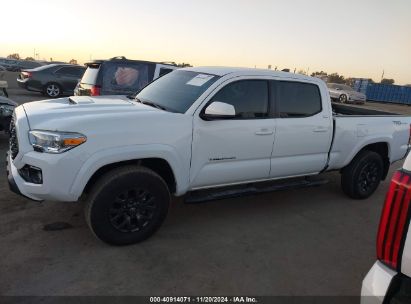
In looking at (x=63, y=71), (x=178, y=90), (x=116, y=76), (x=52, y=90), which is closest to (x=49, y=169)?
(x=178, y=90)

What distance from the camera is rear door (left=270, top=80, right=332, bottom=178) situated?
4719mm

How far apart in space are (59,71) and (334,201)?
1417cm

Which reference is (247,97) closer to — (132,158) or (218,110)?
(218,110)

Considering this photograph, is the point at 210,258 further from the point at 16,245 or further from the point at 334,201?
the point at 334,201

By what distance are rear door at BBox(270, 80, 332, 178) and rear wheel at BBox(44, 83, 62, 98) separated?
1377 centimetres

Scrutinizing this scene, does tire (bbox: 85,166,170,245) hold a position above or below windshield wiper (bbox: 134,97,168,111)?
below

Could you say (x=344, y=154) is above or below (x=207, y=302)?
above

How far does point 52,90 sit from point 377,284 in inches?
650

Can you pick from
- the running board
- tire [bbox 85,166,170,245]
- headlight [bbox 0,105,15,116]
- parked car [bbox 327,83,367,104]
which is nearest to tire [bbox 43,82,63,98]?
headlight [bbox 0,105,15,116]

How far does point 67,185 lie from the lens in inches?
133

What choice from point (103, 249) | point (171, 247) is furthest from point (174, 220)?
point (103, 249)

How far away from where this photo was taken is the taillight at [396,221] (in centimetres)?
182

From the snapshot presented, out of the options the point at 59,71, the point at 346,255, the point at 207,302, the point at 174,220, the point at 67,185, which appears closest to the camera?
the point at 207,302

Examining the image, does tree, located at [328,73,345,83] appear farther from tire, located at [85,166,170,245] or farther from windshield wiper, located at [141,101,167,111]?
tire, located at [85,166,170,245]
